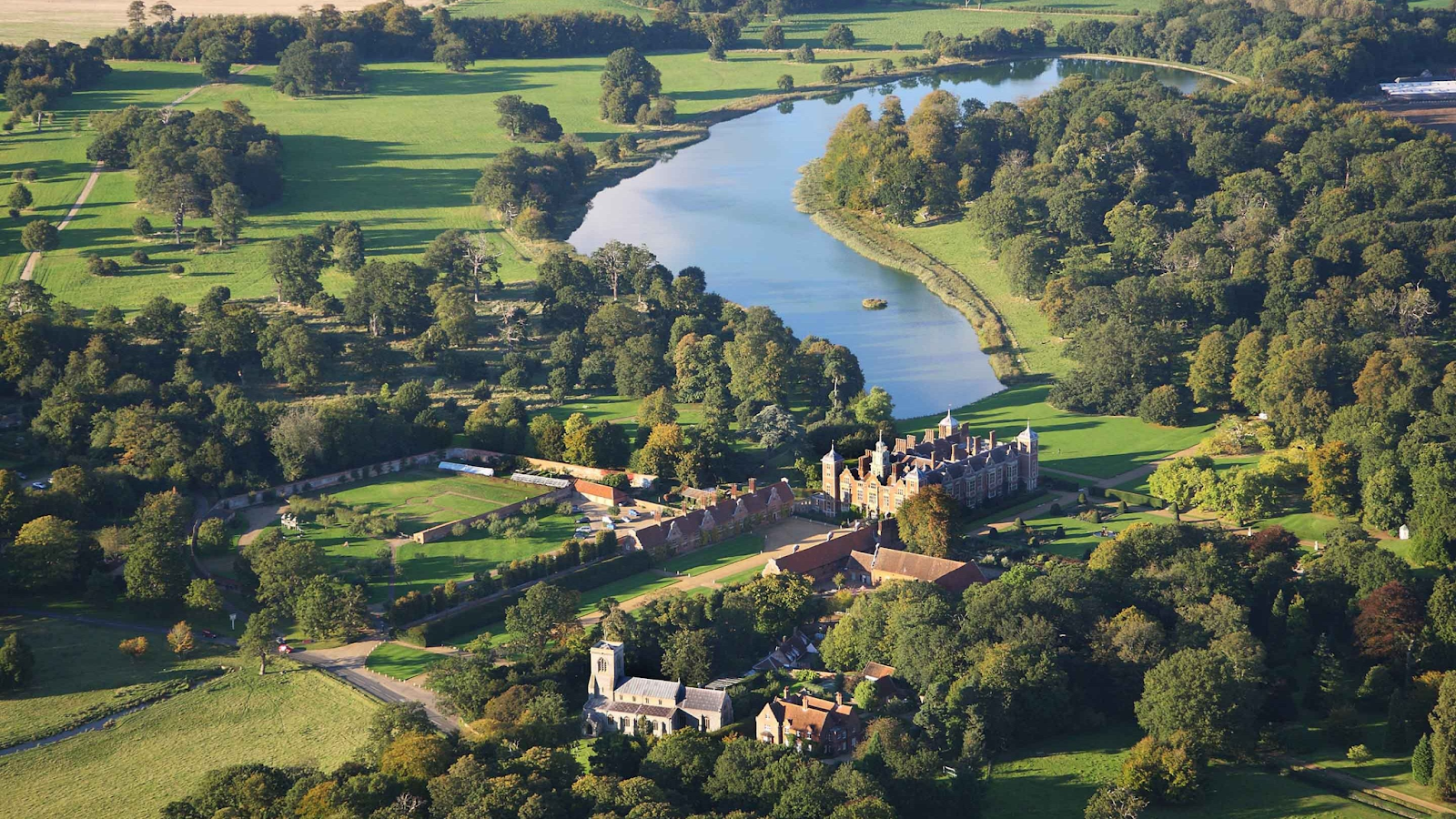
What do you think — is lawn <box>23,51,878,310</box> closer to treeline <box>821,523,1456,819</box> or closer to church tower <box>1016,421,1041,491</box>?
church tower <box>1016,421,1041,491</box>

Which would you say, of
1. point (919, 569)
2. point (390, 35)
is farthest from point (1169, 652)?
point (390, 35)

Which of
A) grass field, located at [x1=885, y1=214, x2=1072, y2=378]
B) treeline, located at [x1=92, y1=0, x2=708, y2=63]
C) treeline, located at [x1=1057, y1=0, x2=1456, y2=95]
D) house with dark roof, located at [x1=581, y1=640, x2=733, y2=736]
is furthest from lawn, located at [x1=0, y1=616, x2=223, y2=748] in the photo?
treeline, located at [x1=1057, y1=0, x2=1456, y2=95]

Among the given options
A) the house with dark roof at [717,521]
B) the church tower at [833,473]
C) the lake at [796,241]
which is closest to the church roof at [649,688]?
the house with dark roof at [717,521]

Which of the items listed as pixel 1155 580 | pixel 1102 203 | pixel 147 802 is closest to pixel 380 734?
pixel 147 802

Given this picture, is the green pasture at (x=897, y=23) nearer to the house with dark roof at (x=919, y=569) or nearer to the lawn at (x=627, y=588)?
the lawn at (x=627, y=588)

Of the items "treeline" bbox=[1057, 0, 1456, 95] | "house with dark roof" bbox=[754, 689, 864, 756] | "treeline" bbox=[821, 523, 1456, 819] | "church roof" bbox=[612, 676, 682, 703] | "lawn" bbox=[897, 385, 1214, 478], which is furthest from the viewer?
Answer: "treeline" bbox=[1057, 0, 1456, 95]

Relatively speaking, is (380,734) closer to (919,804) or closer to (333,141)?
(919,804)

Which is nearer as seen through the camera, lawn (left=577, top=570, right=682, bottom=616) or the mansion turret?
lawn (left=577, top=570, right=682, bottom=616)
